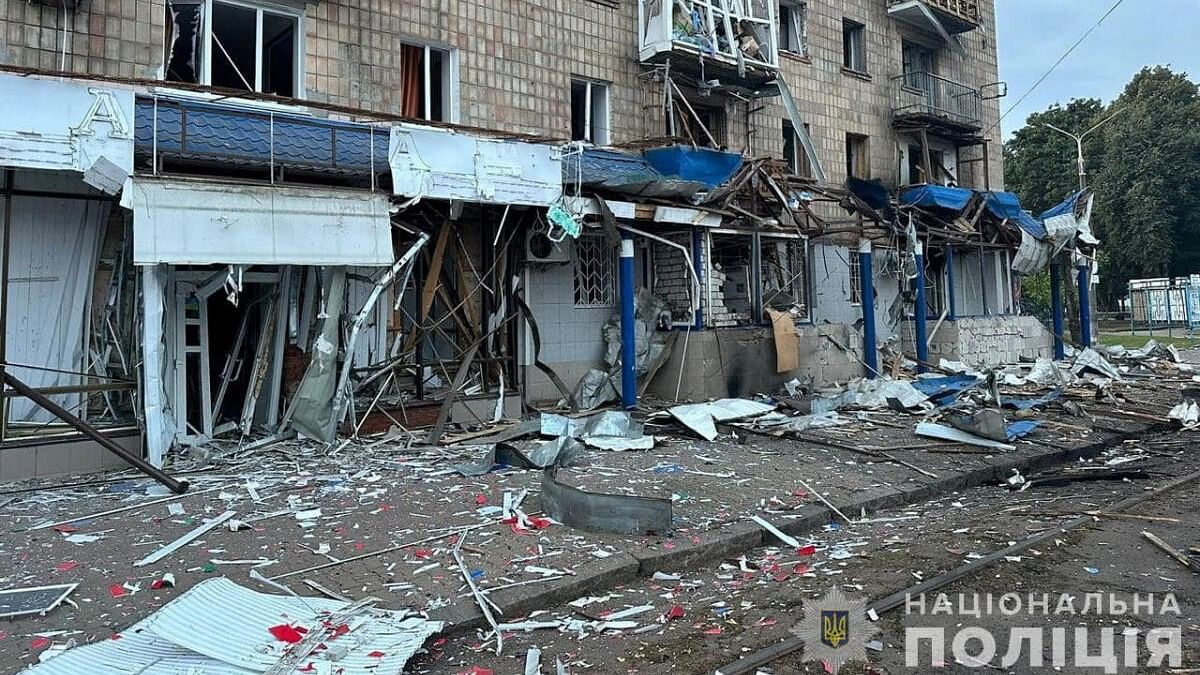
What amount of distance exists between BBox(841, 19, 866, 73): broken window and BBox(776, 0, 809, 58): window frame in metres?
2.09

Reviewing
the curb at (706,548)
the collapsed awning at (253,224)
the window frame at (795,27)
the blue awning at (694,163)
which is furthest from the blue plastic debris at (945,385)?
the collapsed awning at (253,224)

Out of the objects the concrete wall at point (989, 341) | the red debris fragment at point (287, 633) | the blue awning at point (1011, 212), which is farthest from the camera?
the blue awning at point (1011, 212)

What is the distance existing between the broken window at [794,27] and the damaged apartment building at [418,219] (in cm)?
8

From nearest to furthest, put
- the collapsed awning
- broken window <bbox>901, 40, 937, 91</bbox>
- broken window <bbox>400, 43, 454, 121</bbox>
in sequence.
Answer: the collapsed awning
broken window <bbox>400, 43, 454, 121</bbox>
broken window <bbox>901, 40, 937, 91</bbox>

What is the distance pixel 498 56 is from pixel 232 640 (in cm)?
1035

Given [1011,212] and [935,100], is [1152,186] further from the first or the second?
[1011,212]

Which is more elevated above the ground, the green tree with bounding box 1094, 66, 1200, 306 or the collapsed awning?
the green tree with bounding box 1094, 66, 1200, 306

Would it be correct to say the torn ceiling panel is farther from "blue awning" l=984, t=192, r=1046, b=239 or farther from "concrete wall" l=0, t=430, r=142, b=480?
"blue awning" l=984, t=192, r=1046, b=239

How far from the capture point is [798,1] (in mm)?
17484

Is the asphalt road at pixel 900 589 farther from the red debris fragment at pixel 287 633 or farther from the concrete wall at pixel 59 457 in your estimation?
the concrete wall at pixel 59 457

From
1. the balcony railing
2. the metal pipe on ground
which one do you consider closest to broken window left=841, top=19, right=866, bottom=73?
the balcony railing

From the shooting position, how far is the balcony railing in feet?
64.7

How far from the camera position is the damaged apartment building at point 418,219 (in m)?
8.09

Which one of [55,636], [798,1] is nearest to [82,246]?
[55,636]
